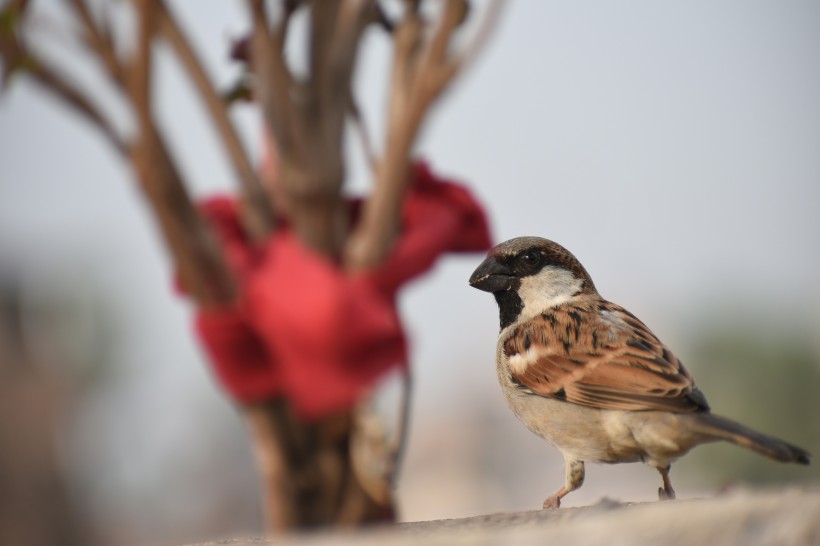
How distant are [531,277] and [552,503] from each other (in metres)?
0.23

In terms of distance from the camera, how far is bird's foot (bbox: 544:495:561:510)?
954mm

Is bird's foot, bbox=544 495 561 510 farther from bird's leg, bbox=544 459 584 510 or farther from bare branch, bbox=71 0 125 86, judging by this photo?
bare branch, bbox=71 0 125 86

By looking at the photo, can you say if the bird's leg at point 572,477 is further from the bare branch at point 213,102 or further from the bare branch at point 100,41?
the bare branch at point 100,41

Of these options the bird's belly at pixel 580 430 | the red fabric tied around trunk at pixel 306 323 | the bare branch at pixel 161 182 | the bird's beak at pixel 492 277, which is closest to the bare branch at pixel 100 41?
the bare branch at pixel 161 182

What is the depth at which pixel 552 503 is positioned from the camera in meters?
0.96

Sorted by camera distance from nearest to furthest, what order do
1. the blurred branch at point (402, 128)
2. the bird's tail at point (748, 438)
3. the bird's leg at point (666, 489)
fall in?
the bird's tail at point (748, 438), the blurred branch at point (402, 128), the bird's leg at point (666, 489)

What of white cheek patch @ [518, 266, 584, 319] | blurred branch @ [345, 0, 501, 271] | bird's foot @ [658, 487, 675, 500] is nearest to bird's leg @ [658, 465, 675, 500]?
bird's foot @ [658, 487, 675, 500]

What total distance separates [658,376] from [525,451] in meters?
3.85

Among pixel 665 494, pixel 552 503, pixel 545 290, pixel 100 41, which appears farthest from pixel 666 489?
pixel 100 41

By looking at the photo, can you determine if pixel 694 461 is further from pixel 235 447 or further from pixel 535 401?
pixel 535 401

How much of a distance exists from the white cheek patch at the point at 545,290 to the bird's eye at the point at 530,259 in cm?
1

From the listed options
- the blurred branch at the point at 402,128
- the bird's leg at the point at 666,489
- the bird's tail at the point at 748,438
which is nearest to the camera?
the bird's tail at the point at 748,438

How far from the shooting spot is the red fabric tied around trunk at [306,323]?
2.58 ft

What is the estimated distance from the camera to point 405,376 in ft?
2.81
